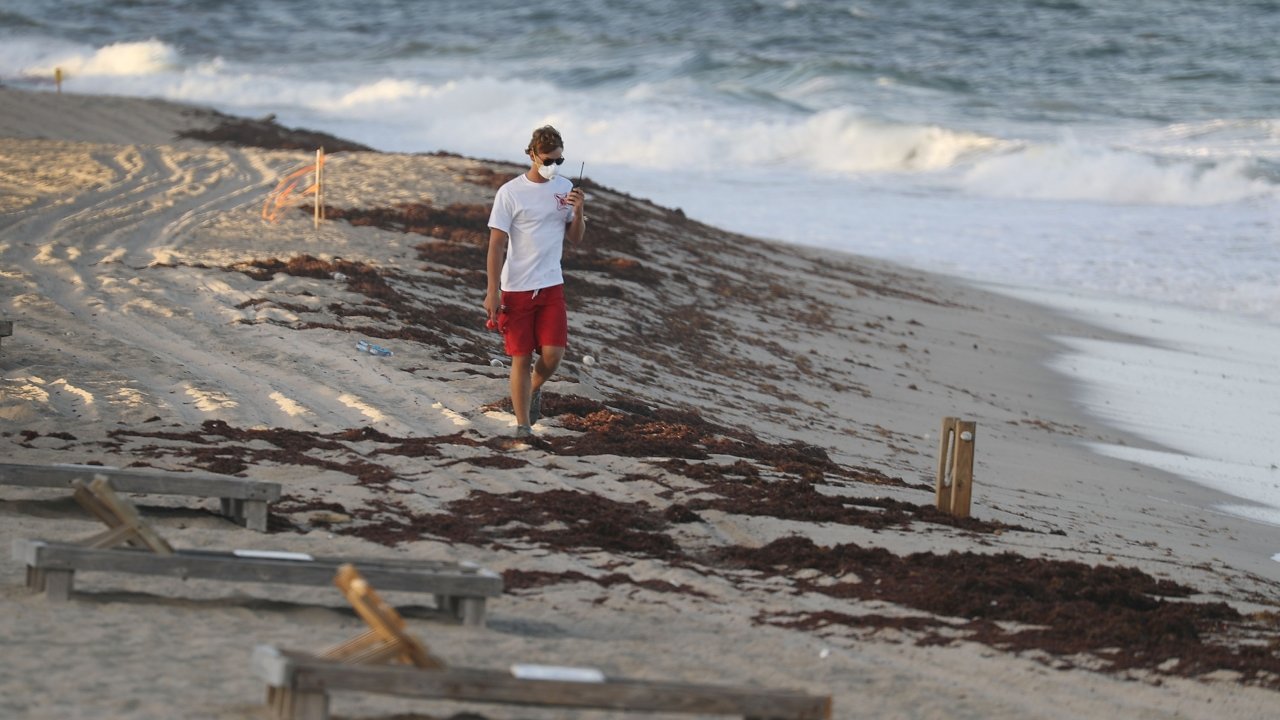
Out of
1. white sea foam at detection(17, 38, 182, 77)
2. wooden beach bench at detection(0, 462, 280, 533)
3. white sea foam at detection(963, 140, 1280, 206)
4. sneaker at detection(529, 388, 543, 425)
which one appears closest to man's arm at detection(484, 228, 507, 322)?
sneaker at detection(529, 388, 543, 425)

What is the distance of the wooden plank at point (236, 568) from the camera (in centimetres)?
477

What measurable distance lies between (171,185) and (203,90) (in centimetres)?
2905

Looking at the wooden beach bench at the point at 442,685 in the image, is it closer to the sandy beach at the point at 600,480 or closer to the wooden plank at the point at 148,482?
the sandy beach at the point at 600,480

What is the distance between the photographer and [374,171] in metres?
17.2

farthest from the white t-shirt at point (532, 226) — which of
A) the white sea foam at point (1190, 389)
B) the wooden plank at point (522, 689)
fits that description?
the white sea foam at point (1190, 389)

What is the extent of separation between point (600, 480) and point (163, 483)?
217cm

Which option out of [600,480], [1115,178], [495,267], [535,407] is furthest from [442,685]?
[1115,178]

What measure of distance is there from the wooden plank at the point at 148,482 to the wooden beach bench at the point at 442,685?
207cm

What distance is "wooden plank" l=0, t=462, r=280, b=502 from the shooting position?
582cm

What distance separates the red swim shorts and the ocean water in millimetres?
5876

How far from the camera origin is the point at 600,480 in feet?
23.2

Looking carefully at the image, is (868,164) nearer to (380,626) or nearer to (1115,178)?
(1115,178)


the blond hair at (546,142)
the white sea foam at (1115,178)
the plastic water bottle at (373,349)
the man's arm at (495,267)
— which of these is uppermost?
the white sea foam at (1115,178)

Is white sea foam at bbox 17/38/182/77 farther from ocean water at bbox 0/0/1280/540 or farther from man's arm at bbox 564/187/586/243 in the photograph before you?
man's arm at bbox 564/187/586/243
